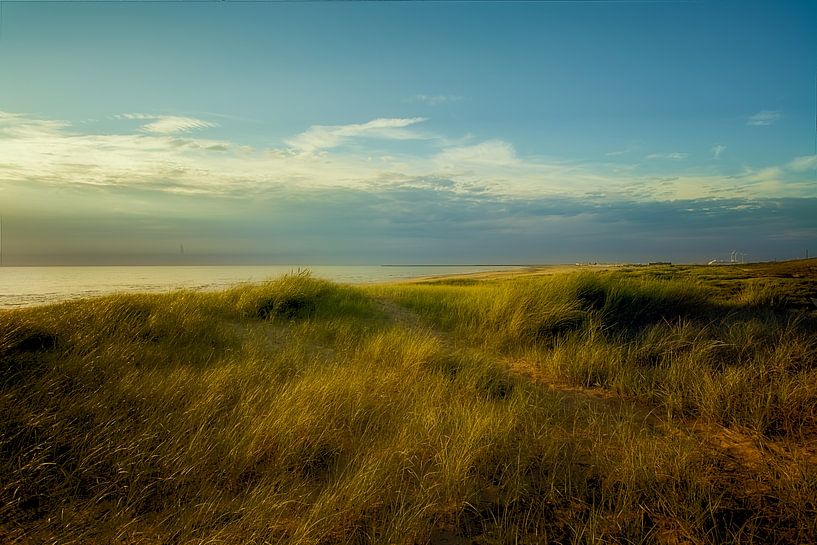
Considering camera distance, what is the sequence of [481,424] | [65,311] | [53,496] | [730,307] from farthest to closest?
[730,307]
[65,311]
[481,424]
[53,496]

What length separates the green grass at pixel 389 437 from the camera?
8.45ft

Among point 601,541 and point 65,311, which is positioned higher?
point 65,311

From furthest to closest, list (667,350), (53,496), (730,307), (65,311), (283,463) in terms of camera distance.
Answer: (730,307), (65,311), (667,350), (283,463), (53,496)

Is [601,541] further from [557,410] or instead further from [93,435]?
[93,435]

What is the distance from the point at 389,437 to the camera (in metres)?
3.74

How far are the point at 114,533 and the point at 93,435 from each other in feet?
4.09

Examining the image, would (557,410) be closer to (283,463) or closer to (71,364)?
(283,463)

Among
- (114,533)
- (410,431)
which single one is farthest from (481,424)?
(114,533)

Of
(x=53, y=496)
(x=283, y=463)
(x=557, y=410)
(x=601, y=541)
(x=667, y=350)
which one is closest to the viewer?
(x=601, y=541)

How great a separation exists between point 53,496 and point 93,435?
687 mm

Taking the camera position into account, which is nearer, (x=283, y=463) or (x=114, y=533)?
(x=114, y=533)

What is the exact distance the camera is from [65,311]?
716cm

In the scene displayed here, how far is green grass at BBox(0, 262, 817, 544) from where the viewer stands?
2.58 metres

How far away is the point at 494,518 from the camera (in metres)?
2.55
